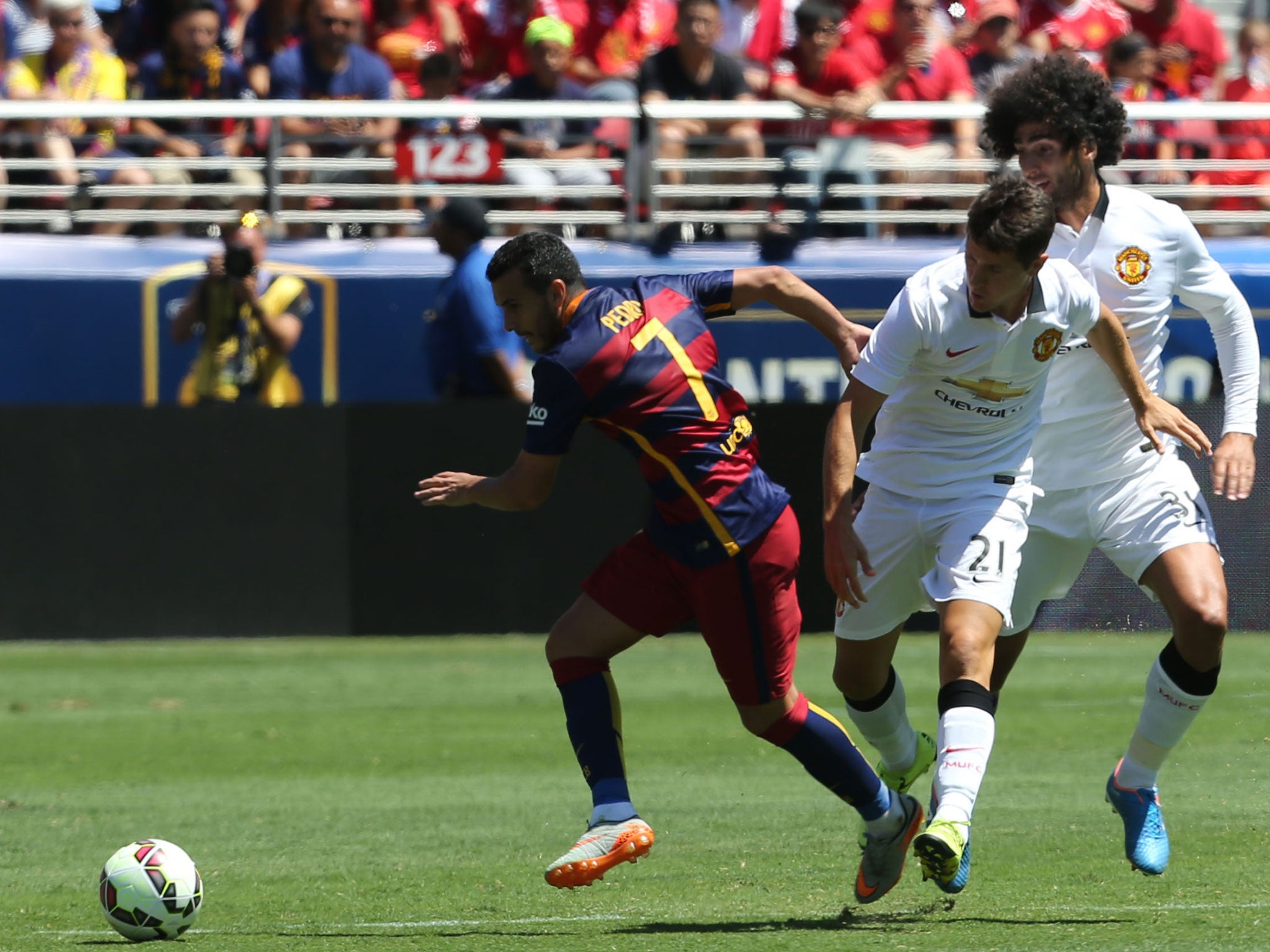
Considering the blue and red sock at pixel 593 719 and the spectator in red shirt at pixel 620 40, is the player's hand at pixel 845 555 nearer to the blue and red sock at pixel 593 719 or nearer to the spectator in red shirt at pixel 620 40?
the blue and red sock at pixel 593 719

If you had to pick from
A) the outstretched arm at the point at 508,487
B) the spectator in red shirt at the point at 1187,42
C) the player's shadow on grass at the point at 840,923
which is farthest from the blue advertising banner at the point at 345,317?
the player's shadow on grass at the point at 840,923

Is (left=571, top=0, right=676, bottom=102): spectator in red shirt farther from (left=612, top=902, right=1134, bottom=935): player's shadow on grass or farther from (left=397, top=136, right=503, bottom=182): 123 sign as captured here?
(left=612, top=902, right=1134, bottom=935): player's shadow on grass

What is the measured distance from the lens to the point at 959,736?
17.8 ft

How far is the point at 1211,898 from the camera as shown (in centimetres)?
570

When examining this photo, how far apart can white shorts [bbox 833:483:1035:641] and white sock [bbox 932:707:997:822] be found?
0.37 m

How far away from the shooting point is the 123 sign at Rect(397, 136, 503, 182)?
13.9 metres

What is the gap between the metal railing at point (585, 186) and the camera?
1357 centimetres

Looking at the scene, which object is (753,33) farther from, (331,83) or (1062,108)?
(1062,108)

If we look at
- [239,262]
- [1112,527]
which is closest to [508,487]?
[1112,527]

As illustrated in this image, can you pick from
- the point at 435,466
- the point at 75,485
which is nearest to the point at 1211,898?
the point at 435,466

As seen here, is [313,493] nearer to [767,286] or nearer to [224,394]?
[224,394]

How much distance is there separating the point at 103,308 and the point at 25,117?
148 centimetres

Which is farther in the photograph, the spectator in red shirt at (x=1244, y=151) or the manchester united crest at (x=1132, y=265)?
the spectator in red shirt at (x=1244, y=151)

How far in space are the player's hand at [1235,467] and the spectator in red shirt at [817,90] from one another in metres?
7.84
